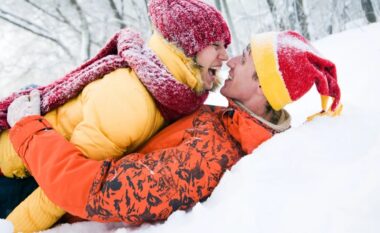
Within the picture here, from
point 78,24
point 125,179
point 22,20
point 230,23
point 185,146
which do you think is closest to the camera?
point 125,179

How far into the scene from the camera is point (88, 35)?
9781 mm

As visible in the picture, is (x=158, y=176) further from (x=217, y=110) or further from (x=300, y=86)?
(x=300, y=86)

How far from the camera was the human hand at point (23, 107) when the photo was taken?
5.61 feet

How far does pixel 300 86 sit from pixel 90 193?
112 cm

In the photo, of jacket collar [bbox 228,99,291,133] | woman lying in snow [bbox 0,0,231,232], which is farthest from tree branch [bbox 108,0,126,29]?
jacket collar [bbox 228,99,291,133]

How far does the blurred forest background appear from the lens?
9.35 m

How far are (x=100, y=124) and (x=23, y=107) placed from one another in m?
0.46

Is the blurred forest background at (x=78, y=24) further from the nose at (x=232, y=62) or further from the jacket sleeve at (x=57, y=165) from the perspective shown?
the jacket sleeve at (x=57, y=165)

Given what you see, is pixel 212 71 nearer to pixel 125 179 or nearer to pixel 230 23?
pixel 125 179

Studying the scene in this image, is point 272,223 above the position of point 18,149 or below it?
below

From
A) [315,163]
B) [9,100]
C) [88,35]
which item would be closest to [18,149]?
[9,100]

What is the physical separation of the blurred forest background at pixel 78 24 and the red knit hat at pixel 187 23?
7539 millimetres

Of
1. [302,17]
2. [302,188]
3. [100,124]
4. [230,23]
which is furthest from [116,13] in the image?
[302,188]

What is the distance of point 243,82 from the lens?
6.40ft
